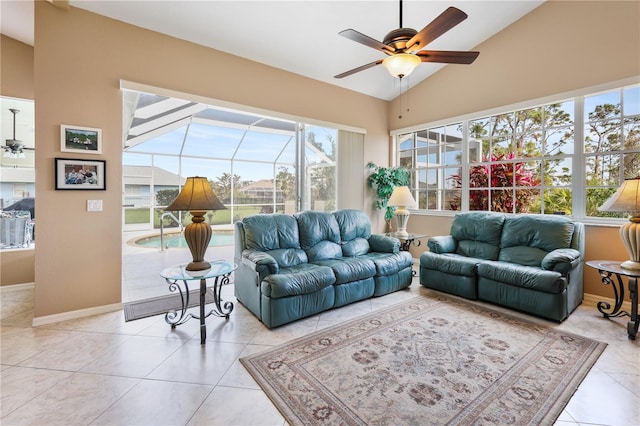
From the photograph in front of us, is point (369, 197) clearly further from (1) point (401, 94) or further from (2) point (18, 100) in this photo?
(2) point (18, 100)

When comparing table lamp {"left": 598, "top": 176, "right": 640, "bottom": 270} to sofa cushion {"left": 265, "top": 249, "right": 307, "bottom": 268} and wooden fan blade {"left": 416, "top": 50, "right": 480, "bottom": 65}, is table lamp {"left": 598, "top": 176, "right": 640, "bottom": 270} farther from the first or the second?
sofa cushion {"left": 265, "top": 249, "right": 307, "bottom": 268}

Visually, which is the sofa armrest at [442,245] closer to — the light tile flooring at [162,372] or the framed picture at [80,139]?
the light tile flooring at [162,372]

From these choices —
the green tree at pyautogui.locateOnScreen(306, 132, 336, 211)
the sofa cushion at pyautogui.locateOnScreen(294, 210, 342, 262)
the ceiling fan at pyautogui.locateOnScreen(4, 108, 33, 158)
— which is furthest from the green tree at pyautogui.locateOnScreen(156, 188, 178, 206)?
the sofa cushion at pyautogui.locateOnScreen(294, 210, 342, 262)

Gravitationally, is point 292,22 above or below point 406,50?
above

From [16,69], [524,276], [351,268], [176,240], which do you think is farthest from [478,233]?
[176,240]

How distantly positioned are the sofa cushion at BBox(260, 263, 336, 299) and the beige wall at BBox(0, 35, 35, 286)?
11.7ft

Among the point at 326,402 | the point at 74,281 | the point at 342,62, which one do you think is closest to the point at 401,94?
the point at 342,62

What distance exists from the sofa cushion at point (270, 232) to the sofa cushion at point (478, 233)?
238cm

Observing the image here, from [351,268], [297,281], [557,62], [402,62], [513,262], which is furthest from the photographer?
[557,62]

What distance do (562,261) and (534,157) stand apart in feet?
6.01

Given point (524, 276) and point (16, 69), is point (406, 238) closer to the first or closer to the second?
point (524, 276)

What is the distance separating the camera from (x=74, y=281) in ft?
9.91

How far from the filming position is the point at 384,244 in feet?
13.4

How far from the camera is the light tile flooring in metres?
1.71
